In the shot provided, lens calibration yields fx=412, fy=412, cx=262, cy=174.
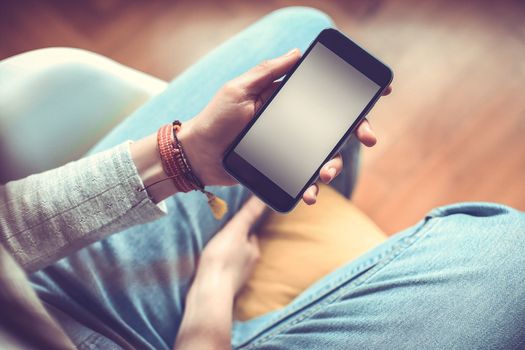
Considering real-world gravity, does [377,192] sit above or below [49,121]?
above

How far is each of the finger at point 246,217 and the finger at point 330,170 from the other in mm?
177

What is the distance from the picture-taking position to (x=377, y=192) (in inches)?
36.5

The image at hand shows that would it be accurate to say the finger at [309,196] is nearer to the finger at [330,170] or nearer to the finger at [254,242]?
the finger at [330,170]

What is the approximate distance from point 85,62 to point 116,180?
0.67 ft

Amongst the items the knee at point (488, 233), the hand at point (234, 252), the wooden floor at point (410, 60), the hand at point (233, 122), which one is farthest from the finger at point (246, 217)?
the wooden floor at point (410, 60)

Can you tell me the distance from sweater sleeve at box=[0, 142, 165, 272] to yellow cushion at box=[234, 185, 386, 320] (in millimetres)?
201

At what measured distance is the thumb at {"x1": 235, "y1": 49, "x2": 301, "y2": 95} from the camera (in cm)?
49

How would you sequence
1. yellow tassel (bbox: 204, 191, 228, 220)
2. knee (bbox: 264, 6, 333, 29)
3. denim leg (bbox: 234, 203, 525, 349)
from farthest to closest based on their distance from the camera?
knee (bbox: 264, 6, 333, 29) → yellow tassel (bbox: 204, 191, 228, 220) → denim leg (bbox: 234, 203, 525, 349)

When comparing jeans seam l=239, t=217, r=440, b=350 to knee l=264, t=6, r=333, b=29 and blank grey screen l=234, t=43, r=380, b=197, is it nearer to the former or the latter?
blank grey screen l=234, t=43, r=380, b=197

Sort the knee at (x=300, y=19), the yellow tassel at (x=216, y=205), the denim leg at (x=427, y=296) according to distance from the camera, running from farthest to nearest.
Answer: the knee at (x=300, y=19), the yellow tassel at (x=216, y=205), the denim leg at (x=427, y=296)

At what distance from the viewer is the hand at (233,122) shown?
1.61ft

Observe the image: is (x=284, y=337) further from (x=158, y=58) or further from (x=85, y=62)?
(x=158, y=58)

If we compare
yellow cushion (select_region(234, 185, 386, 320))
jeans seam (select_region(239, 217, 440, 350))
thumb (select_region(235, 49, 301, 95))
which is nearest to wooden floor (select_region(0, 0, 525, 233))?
yellow cushion (select_region(234, 185, 386, 320))

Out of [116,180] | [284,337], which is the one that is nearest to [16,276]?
[116,180]
